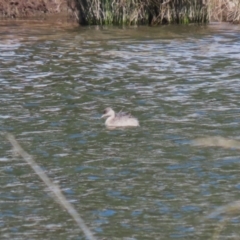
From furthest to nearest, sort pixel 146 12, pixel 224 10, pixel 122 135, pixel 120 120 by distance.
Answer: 1. pixel 224 10
2. pixel 146 12
3. pixel 120 120
4. pixel 122 135

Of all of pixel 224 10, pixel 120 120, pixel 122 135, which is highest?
pixel 224 10

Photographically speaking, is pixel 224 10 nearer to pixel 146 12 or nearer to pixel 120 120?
pixel 146 12

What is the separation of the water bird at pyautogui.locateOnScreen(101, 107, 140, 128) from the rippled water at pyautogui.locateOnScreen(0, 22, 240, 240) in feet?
0.40

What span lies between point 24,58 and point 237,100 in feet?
21.4

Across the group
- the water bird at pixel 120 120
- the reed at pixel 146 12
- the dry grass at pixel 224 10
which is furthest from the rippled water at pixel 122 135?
the dry grass at pixel 224 10

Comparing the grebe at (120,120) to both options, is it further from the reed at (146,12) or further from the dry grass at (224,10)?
the dry grass at (224,10)

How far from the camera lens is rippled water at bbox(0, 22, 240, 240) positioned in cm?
884

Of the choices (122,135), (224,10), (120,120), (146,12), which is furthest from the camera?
(224,10)

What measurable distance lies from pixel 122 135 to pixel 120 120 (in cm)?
27

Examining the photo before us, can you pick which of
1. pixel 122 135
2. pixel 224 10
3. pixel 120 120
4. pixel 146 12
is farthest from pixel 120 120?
pixel 224 10

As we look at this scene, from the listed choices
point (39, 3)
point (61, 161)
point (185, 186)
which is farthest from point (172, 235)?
point (39, 3)

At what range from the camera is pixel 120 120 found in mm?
12523

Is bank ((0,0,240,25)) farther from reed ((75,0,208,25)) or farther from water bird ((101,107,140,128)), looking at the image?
water bird ((101,107,140,128))

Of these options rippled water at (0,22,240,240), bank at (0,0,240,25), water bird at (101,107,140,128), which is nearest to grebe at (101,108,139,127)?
water bird at (101,107,140,128)
